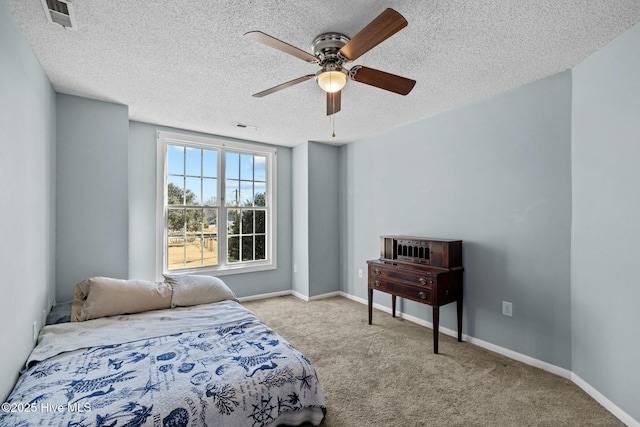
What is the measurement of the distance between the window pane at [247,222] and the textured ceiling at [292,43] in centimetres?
177

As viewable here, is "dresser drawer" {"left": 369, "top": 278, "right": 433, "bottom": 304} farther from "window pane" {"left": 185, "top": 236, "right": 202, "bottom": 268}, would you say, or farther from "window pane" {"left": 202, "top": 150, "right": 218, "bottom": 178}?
"window pane" {"left": 202, "top": 150, "right": 218, "bottom": 178}

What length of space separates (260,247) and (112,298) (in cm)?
240

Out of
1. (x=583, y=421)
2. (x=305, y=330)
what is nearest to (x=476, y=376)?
(x=583, y=421)

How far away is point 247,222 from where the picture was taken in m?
4.65

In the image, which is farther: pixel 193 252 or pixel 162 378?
pixel 193 252

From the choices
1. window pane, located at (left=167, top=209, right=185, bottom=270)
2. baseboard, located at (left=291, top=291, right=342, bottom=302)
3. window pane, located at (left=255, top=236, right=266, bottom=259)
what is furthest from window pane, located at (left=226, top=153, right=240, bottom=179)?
baseboard, located at (left=291, top=291, right=342, bottom=302)

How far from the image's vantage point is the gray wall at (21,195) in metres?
1.62

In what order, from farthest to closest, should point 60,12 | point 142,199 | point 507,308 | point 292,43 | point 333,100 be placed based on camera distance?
point 142,199 < point 507,308 < point 333,100 < point 292,43 < point 60,12

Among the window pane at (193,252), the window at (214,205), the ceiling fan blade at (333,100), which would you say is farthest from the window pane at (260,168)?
the ceiling fan blade at (333,100)

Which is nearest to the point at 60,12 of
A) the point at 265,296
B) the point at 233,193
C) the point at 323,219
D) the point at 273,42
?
the point at 273,42

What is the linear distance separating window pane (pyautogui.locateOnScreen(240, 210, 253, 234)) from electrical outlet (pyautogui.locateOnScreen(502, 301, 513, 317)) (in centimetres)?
339

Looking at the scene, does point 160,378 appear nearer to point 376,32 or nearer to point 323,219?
point 376,32

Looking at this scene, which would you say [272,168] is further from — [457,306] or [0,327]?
[0,327]

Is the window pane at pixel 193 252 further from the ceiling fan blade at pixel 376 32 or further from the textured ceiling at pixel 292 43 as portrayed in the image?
the ceiling fan blade at pixel 376 32
